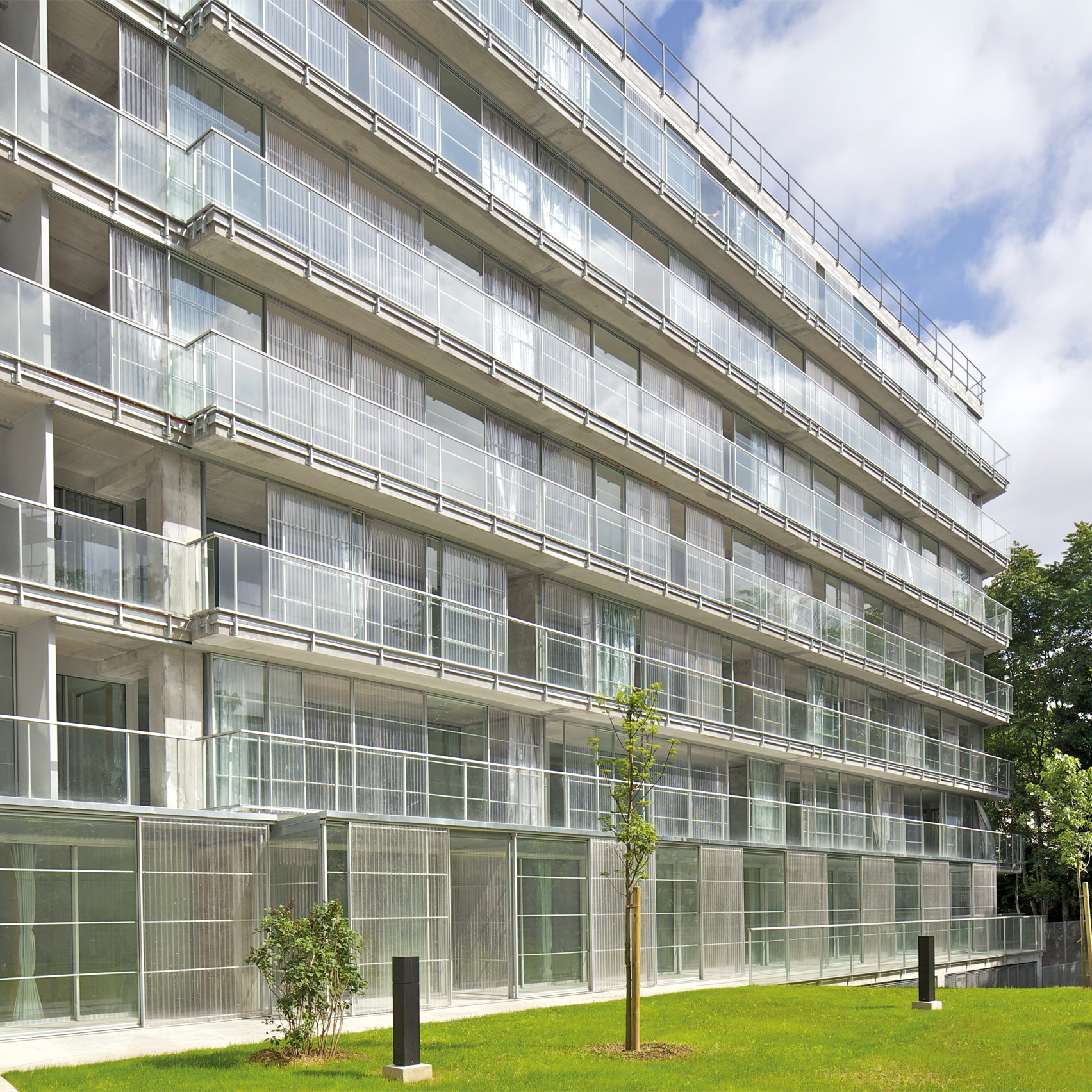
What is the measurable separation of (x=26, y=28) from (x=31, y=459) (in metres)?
6.71

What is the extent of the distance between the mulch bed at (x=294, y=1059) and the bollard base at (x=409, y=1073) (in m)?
1.19

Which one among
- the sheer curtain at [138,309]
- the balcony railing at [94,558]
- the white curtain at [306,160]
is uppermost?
the white curtain at [306,160]

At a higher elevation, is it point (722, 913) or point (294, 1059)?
point (294, 1059)

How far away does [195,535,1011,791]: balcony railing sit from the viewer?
2092 centimetres

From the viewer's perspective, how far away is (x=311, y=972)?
14.9m

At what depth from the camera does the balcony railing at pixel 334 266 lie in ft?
63.9

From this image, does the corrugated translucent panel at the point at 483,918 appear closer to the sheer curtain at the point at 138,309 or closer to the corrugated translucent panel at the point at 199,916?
the corrugated translucent panel at the point at 199,916

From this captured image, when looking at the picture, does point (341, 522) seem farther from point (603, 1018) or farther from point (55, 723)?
point (603, 1018)

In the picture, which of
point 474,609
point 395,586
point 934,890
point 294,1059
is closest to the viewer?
point 294,1059

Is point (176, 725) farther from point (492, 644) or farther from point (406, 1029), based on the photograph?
point (406, 1029)

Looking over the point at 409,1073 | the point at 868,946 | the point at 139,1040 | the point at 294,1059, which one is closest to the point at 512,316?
the point at 139,1040

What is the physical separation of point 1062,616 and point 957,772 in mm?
9596

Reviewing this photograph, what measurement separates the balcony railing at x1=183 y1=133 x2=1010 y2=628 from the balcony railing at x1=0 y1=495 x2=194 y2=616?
579 centimetres

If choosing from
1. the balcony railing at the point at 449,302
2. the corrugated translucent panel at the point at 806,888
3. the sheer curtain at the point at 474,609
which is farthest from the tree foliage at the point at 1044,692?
the sheer curtain at the point at 474,609
